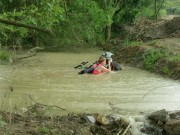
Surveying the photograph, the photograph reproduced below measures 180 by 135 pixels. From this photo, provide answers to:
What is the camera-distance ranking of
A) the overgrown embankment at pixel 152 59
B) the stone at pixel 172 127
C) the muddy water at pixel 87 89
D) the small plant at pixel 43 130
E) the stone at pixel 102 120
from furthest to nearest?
the overgrown embankment at pixel 152 59 < the muddy water at pixel 87 89 < the stone at pixel 102 120 < the stone at pixel 172 127 < the small plant at pixel 43 130

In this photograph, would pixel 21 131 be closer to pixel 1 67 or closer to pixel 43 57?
pixel 1 67

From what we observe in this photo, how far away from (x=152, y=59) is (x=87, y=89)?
556cm

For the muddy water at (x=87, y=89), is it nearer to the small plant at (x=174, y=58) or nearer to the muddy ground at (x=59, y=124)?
the muddy ground at (x=59, y=124)

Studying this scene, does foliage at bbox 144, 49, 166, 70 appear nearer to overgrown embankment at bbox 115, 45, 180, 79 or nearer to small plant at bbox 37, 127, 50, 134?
overgrown embankment at bbox 115, 45, 180, 79

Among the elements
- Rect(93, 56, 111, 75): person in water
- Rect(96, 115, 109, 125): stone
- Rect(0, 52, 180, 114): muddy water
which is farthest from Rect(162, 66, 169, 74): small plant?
Rect(96, 115, 109, 125): stone

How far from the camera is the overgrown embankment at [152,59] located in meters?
16.1

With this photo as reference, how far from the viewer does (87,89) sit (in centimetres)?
1338

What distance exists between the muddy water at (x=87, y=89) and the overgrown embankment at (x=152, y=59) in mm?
500

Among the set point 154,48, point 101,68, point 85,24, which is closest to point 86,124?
point 101,68

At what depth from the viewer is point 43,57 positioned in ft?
74.1

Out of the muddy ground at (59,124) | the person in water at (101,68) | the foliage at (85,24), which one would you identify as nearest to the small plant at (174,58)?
the person in water at (101,68)

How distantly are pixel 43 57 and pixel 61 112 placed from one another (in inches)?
505

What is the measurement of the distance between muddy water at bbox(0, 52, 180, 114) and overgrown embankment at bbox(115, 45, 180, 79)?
500mm

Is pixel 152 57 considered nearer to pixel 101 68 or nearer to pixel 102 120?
pixel 101 68
